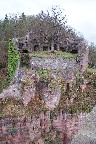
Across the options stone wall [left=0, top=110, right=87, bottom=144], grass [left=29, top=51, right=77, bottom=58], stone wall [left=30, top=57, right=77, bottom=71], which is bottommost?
stone wall [left=0, top=110, right=87, bottom=144]

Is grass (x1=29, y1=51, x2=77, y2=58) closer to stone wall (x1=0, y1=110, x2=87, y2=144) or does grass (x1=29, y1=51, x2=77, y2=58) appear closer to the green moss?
the green moss

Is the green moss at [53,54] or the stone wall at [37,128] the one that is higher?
the green moss at [53,54]

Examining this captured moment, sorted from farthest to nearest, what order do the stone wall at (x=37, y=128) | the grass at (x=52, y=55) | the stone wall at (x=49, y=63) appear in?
1. the grass at (x=52, y=55)
2. the stone wall at (x=49, y=63)
3. the stone wall at (x=37, y=128)

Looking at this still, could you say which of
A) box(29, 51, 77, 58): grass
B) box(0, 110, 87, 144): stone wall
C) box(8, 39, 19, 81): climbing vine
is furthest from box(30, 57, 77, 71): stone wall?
box(0, 110, 87, 144): stone wall

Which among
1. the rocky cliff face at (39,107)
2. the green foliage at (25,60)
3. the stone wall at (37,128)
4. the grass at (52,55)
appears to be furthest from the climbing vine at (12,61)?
the stone wall at (37,128)

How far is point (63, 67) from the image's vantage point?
125 ft

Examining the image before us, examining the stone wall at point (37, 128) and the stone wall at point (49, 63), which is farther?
the stone wall at point (49, 63)

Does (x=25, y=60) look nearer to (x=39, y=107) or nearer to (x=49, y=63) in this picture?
(x=49, y=63)

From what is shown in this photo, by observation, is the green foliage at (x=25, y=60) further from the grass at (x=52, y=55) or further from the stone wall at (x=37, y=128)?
the stone wall at (x=37, y=128)

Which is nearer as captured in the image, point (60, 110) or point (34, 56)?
point (60, 110)

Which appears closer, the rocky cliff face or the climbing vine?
the rocky cliff face

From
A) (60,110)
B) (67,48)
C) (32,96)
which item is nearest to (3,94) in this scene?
(32,96)

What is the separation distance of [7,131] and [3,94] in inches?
129

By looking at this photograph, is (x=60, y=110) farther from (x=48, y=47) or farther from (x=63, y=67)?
(x=48, y=47)
